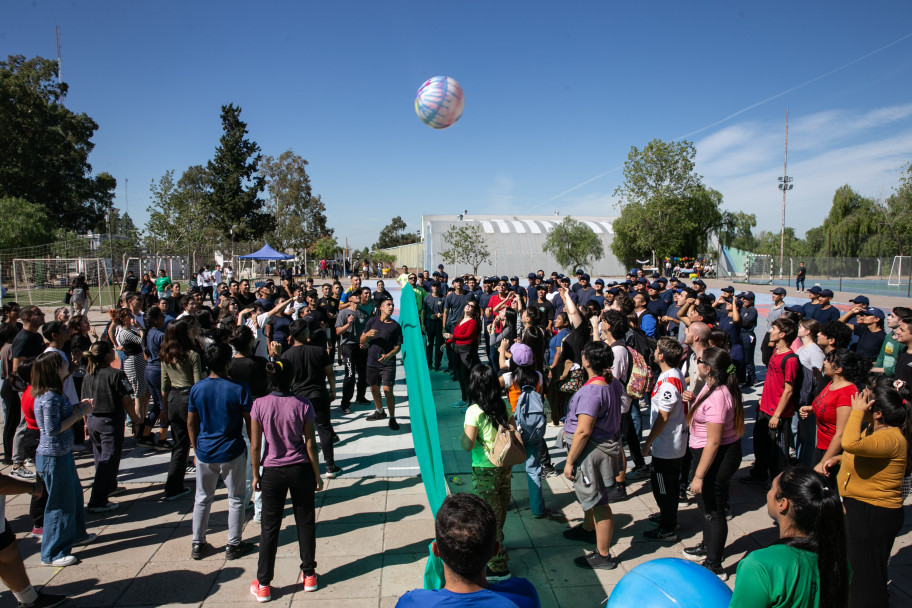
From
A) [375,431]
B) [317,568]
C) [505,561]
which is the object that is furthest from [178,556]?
[375,431]

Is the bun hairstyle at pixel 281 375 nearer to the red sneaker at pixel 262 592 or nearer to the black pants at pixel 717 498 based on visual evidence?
the red sneaker at pixel 262 592

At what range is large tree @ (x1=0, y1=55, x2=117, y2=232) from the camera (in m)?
32.9

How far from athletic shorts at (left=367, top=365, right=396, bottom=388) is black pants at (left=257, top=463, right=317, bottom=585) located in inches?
134

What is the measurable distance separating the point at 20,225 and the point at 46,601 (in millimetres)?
32398

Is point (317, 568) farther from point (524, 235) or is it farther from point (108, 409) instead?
point (524, 235)

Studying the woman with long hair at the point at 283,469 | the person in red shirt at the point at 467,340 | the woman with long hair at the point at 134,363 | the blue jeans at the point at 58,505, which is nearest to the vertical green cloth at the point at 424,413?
the woman with long hair at the point at 283,469

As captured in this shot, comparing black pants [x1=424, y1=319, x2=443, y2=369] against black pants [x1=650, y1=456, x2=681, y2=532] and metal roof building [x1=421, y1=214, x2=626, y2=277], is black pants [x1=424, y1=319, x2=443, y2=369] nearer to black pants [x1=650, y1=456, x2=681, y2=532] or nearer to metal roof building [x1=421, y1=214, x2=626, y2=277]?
black pants [x1=650, y1=456, x2=681, y2=532]

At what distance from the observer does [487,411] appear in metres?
3.76

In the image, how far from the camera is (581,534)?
4.38m

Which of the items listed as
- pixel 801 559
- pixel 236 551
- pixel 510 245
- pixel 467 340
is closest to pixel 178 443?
pixel 236 551

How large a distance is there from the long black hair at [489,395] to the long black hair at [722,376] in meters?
1.57

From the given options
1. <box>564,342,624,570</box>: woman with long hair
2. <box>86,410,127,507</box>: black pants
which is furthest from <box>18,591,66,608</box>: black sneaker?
<box>564,342,624,570</box>: woman with long hair

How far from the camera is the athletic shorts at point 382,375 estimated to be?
23.3 feet

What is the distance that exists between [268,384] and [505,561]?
2750mm
